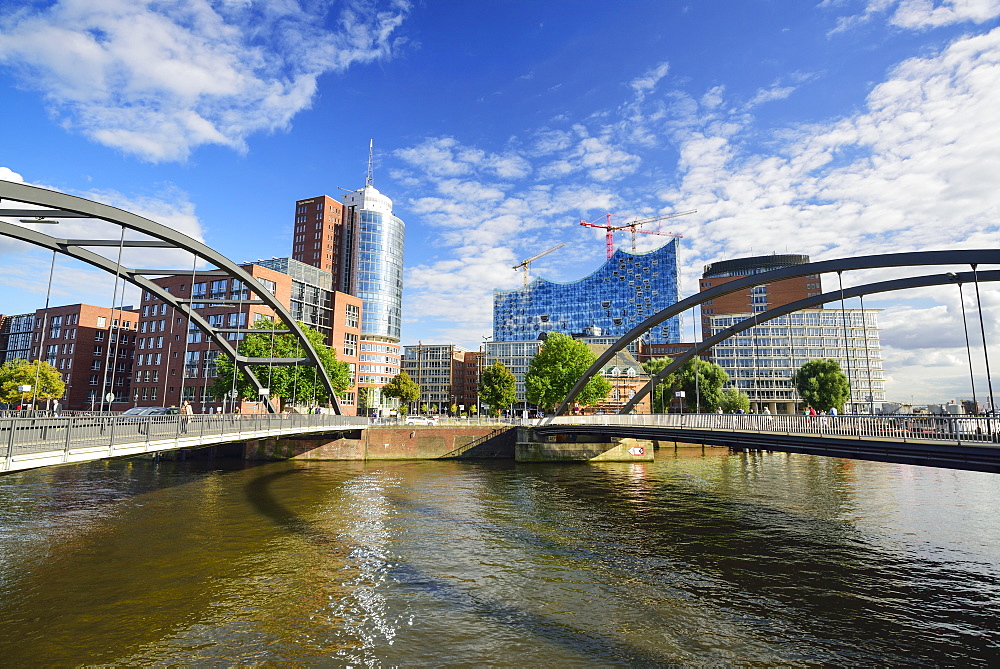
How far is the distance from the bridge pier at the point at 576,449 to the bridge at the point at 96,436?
28.8 meters

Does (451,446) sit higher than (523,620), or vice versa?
(451,446)

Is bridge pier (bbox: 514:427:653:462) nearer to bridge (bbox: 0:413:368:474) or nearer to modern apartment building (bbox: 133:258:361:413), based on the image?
bridge (bbox: 0:413:368:474)

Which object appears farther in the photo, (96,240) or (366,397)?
(366,397)

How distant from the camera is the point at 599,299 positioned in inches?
7180

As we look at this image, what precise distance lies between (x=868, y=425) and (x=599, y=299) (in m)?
164

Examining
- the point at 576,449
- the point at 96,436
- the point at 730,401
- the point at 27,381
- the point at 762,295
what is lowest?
the point at 576,449

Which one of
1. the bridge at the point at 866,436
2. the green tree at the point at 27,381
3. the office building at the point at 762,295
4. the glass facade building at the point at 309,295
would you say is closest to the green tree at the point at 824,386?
the office building at the point at 762,295

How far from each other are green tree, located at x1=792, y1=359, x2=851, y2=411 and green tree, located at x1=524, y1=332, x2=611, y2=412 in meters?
31.4

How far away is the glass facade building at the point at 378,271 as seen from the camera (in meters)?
122

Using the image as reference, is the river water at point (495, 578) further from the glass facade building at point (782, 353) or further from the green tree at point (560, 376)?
→ the glass facade building at point (782, 353)

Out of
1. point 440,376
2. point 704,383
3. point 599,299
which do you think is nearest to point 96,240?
point 704,383

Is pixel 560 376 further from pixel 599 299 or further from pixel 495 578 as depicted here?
pixel 599 299

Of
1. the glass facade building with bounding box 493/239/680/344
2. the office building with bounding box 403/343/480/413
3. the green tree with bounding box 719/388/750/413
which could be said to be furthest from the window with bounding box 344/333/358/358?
the glass facade building with bounding box 493/239/680/344

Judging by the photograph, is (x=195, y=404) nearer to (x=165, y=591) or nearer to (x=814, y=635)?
(x=165, y=591)
